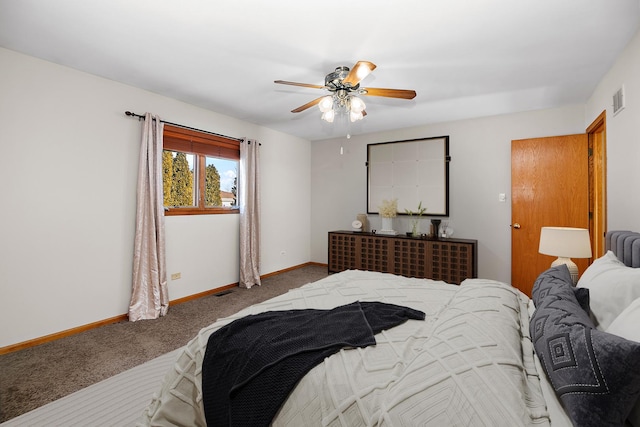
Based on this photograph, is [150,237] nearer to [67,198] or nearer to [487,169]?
[67,198]

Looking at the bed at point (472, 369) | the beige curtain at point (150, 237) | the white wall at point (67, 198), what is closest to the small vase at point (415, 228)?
the bed at point (472, 369)

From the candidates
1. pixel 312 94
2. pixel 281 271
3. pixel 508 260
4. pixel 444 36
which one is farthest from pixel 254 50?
pixel 508 260

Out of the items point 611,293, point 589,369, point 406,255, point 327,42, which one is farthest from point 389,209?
point 589,369

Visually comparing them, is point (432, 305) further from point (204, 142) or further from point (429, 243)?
point (204, 142)

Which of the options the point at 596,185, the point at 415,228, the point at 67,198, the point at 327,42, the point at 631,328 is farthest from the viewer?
the point at 415,228

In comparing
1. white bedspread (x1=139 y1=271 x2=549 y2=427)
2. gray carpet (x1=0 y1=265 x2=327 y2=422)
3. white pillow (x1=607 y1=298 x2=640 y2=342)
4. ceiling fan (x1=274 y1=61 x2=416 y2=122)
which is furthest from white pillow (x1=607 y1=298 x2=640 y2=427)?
gray carpet (x1=0 y1=265 x2=327 y2=422)

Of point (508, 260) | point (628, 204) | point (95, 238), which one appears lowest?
point (508, 260)

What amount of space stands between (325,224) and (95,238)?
376 centimetres

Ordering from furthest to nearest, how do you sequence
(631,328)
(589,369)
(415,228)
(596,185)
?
(415,228) → (596,185) → (631,328) → (589,369)

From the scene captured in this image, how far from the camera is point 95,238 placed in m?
3.12

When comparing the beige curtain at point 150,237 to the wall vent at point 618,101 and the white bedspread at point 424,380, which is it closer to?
the white bedspread at point 424,380

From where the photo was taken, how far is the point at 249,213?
4.62 m

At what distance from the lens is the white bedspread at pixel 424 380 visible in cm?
93

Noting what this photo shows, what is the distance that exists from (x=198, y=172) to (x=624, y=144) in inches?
175
